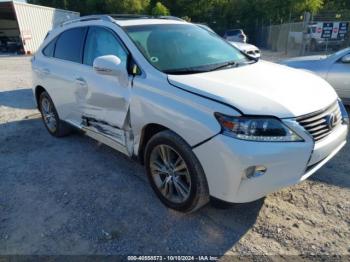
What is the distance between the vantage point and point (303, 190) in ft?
11.5

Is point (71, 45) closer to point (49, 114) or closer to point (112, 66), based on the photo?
point (49, 114)

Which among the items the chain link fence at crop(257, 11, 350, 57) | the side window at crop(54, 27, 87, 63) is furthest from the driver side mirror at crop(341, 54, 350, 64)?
the chain link fence at crop(257, 11, 350, 57)

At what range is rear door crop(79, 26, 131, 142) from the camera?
3.46 metres

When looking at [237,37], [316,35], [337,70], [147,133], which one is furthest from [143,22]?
[237,37]

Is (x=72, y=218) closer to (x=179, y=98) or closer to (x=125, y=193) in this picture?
(x=125, y=193)

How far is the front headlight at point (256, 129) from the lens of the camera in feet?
8.23

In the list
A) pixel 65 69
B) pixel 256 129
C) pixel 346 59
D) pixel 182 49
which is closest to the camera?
pixel 256 129

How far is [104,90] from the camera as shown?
3662mm

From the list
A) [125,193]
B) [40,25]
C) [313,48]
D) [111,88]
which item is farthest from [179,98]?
[40,25]

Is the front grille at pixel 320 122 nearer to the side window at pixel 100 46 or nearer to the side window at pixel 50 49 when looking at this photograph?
the side window at pixel 100 46

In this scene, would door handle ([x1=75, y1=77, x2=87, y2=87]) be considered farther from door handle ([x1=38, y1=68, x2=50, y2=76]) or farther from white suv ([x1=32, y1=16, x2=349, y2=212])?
door handle ([x1=38, y1=68, x2=50, y2=76])

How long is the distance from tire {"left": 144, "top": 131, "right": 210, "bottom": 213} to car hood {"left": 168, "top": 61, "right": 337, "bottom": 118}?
1.71 feet

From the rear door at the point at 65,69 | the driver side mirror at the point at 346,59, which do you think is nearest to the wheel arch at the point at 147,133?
the rear door at the point at 65,69

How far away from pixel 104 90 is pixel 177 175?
53.3 inches
